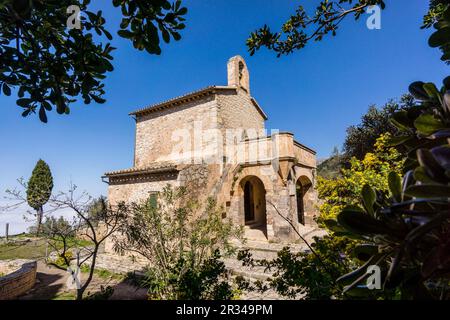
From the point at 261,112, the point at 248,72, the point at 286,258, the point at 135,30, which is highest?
the point at 248,72

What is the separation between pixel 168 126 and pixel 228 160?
220 inches

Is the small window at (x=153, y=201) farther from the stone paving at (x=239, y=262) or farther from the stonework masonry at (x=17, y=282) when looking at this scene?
the stonework masonry at (x=17, y=282)

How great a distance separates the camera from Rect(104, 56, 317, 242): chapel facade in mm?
11367

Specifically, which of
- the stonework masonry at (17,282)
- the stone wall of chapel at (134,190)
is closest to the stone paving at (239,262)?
the stonework masonry at (17,282)

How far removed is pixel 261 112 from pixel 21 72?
17.1 metres

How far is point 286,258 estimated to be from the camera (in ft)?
11.2

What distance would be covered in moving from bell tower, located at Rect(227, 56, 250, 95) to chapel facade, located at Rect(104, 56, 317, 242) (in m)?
0.07

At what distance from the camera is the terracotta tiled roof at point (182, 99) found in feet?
45.1

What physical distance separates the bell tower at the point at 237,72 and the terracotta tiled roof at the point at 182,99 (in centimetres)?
81

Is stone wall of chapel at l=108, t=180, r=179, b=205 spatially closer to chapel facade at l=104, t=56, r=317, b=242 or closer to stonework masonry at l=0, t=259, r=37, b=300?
chapel facade at l=104, t=56, r=317, b=242
